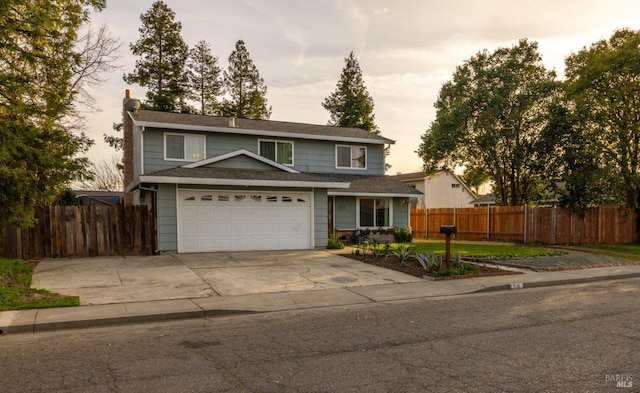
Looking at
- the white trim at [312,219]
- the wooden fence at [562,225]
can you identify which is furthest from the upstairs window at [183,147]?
the wooden fence at [562,225]

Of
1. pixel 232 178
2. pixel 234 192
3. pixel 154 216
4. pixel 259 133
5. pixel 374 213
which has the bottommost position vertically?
pixel 374 213

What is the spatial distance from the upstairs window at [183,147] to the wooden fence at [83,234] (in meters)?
4.81

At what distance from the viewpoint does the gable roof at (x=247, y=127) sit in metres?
19.8

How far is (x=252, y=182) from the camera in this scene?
15953 millimetres

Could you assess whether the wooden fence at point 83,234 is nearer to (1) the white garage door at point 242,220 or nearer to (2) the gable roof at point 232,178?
(1) the white garage door at point 242,220

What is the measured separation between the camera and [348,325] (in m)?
6.80

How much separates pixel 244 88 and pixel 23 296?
3292 cm

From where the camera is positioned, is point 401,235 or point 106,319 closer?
point 106,319

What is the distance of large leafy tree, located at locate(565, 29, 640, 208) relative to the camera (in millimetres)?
21703

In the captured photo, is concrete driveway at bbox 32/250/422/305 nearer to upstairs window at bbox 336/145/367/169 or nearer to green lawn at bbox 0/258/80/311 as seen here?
green lawn at bbox 0/258/80/311

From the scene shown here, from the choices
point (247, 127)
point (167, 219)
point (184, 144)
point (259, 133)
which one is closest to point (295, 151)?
point (259, 133)

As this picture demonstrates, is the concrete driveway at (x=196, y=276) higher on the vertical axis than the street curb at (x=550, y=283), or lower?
higher

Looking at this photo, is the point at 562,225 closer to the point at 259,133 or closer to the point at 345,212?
the point at 345,212
